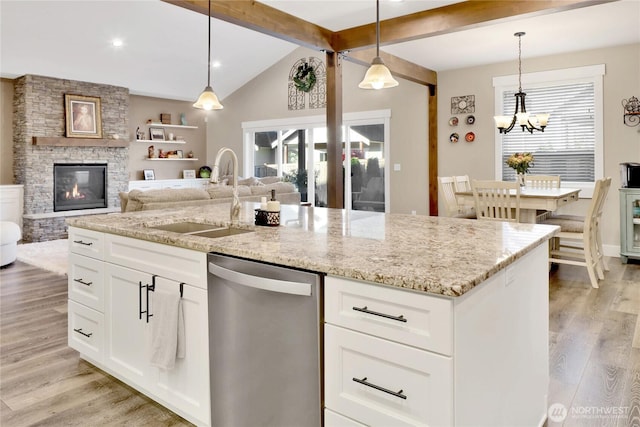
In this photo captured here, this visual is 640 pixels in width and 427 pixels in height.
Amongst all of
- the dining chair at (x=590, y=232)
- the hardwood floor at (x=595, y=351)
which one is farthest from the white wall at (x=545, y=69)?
the hardwood floor at (x=595, y=351)

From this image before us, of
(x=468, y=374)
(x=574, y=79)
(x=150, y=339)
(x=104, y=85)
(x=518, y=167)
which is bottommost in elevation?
(x=150, y=339)

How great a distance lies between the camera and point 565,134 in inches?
241

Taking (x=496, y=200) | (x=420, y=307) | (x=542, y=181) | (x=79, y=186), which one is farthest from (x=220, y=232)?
(x=79, y=186)

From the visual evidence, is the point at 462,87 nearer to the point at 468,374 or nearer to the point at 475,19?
the point at 475,19

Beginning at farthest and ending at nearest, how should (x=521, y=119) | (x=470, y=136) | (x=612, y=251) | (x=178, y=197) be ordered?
(x=470, y=136), (x=612, y=251), (x=521, y=119), (x=178, y=197)

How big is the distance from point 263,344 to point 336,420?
38 centimetres

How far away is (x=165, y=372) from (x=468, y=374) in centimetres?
141

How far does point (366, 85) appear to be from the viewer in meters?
3.12

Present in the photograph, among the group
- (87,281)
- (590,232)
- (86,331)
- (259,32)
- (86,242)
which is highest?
(259,32)

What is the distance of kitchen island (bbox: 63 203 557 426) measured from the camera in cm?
121

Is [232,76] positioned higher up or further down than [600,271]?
higher up

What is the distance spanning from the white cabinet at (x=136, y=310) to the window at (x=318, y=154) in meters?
5.99

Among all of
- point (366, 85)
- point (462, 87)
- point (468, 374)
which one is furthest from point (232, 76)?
point (468, 374)

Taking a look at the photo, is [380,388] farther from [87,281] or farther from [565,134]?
[565,134]
